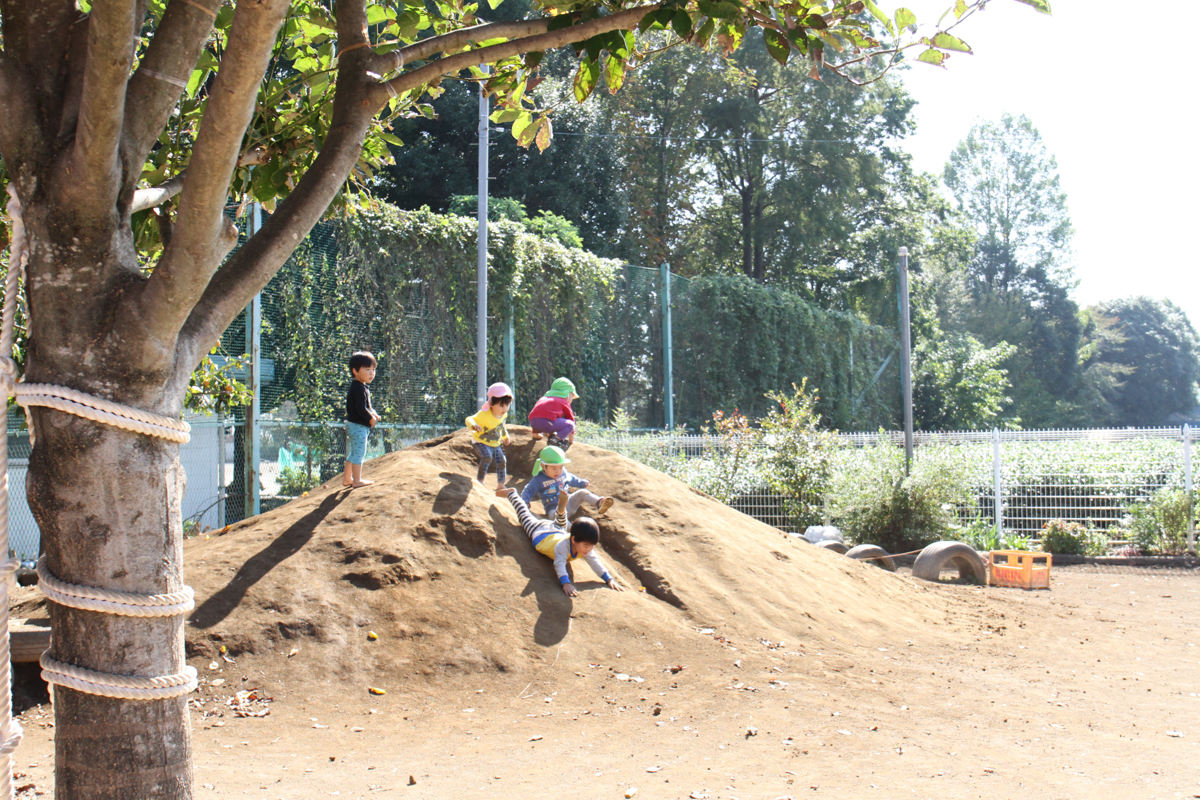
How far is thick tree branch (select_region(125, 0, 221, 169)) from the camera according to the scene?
2270 mm

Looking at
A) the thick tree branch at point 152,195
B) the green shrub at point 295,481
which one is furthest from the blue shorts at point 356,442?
the green shrub at point 295,481

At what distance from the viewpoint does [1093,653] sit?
7242 millimetres

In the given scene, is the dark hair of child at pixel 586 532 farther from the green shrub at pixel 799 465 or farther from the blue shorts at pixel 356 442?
the green shrub at pixel 799 465

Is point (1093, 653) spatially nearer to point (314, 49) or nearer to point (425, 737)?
point (425, 737)

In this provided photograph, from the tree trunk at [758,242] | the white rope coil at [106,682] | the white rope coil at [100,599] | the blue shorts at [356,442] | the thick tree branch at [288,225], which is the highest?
the tree trunk at [758,242]

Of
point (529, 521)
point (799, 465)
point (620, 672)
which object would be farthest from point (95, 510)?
point (799, 465)

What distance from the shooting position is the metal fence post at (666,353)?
63.5 ft

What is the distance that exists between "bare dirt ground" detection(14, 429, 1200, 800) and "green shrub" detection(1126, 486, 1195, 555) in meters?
5.52

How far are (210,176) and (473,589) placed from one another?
455cm

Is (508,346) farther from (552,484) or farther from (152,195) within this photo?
(152,195)

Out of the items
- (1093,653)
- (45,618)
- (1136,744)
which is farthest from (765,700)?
(45,618)

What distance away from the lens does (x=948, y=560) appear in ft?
38.2

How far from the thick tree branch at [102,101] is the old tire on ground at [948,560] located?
10499 millimetres

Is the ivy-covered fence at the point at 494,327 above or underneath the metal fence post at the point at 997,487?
above
